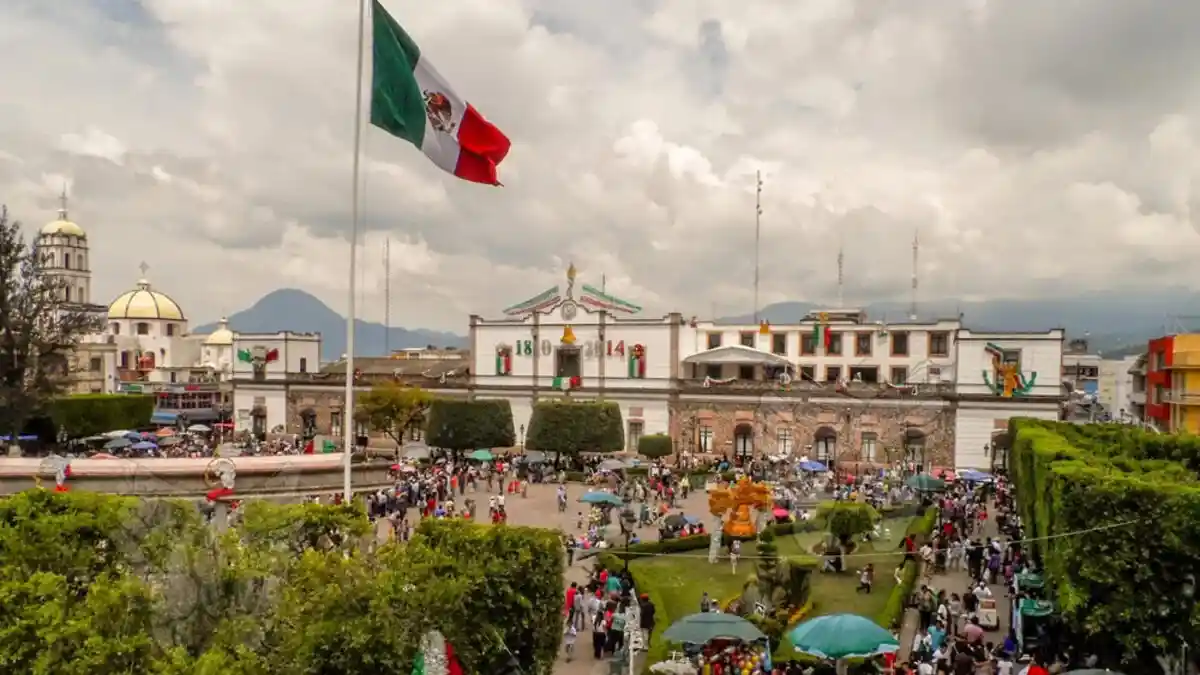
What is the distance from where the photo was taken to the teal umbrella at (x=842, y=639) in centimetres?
1462

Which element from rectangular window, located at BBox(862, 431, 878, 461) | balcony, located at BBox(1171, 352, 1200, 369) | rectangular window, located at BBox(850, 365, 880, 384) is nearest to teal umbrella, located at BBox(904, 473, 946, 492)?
rectangular window, located at BBox(862, 431, 878, 461)

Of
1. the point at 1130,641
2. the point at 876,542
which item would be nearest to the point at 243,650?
the point at 1130,641

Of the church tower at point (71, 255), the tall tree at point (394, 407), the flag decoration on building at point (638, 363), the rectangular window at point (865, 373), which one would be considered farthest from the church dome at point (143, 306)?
the rectangular window at point (865, 373)

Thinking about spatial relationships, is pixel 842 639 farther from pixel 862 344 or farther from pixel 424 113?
pixel 862 344

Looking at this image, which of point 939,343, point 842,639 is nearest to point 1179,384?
point 939,343

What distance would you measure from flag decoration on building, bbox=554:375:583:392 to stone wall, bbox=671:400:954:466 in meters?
6.04

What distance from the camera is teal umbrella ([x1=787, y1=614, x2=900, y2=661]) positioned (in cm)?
1462

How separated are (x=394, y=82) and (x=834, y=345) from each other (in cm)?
4404

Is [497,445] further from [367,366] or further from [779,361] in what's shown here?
[367,366]

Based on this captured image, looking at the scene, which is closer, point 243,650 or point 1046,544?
point 243,650

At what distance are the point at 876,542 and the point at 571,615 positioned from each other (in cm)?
1235

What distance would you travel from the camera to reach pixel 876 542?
27984mm

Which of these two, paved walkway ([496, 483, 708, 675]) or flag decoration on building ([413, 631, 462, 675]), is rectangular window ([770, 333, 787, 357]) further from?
flag decoration on building ([413, 631, 462, 675])

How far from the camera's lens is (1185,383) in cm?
4134
